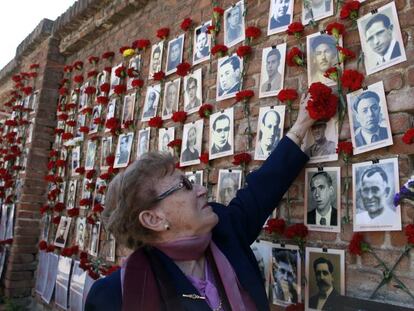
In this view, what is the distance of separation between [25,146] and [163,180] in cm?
397

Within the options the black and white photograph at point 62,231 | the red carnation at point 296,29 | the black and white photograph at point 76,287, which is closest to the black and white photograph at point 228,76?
the red carnation at point 296,29

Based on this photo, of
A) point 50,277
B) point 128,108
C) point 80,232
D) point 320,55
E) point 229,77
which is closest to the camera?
point 320,55

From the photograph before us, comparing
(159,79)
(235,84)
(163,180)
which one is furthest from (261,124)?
(159,79)

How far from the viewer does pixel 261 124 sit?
2.07 m

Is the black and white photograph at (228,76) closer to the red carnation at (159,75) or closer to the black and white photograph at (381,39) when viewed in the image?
the red carnation at (159,75)

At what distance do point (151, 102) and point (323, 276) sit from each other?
1914 millimetres

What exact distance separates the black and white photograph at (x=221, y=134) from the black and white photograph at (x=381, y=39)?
86cm

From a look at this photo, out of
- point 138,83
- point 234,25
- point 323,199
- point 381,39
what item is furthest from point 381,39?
point 138,83

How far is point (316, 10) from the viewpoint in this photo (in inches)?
75.0

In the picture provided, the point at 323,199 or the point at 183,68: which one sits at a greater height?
the point at 183,68

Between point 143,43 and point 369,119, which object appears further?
point 143,43

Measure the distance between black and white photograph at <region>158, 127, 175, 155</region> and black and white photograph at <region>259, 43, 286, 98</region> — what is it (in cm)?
86

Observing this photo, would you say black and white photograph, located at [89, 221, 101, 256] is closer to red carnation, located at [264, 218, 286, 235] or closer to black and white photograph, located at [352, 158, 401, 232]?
red carnation, located at [264, 218, 286, 235]

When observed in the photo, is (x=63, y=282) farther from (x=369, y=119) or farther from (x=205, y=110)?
(x=369, y=119)
